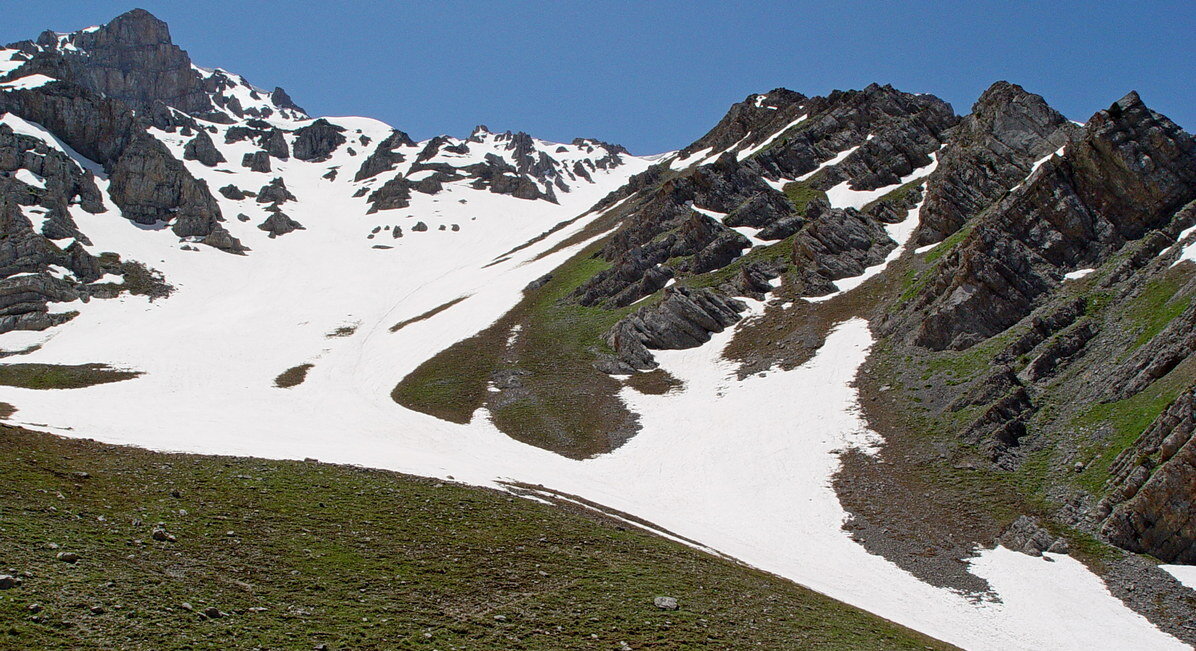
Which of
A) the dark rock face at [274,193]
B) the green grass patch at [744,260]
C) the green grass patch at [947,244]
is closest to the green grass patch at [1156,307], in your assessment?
the green grass patch at [947,244]

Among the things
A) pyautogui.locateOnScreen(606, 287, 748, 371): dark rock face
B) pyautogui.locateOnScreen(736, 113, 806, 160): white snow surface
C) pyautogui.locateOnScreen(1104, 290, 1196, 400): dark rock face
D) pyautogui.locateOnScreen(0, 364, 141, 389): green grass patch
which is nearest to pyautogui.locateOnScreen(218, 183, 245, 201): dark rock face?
pyautogui.locateOnScreen(0, 364, 141, 389): green grass patch

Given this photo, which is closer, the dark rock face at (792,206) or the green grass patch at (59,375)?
the green grass patch at (59,375)

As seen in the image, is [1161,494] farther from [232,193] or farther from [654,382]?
[232,193]

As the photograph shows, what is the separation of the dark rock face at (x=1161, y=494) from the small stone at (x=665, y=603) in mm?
24112

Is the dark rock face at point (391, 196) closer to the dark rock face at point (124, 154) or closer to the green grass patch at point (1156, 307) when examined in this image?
the dark rock face at point (124, 154)

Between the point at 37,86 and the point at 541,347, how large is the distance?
131108mm

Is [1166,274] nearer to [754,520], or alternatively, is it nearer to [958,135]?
[754,520]

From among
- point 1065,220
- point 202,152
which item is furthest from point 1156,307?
point 202,152

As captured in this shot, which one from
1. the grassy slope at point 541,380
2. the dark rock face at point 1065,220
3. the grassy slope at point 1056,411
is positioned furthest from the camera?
the grassy slope at point 541,380

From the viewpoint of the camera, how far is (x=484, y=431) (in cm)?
5056

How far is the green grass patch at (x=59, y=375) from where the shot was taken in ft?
189

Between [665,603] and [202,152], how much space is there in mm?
201356

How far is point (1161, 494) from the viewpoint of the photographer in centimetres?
2844

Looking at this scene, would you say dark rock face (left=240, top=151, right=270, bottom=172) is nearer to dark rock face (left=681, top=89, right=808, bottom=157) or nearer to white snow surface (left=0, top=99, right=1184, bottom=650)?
white snow surface (left=0, top=99, right=1184, bottom=650)
